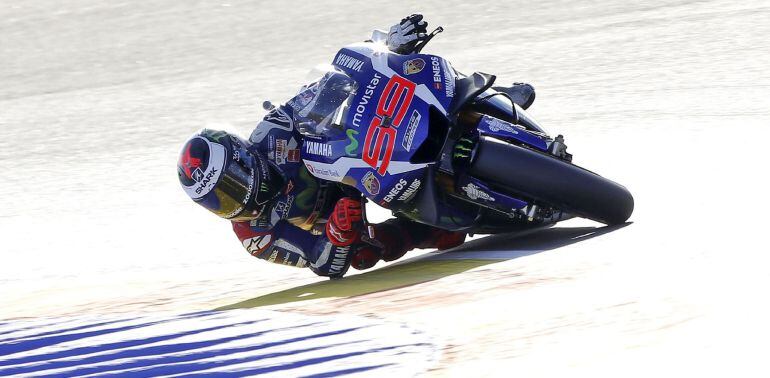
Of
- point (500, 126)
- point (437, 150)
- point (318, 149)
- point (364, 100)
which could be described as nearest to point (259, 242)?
point (318, 149)

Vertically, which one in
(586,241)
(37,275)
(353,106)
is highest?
(353,106)

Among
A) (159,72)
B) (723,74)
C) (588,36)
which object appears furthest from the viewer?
(159,72)

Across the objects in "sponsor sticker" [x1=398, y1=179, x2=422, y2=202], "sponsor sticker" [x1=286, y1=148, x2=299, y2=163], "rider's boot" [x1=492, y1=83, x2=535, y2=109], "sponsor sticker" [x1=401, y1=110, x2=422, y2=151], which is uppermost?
"rider's boot" [x1=492, y1=83, x2=535, y2=109]

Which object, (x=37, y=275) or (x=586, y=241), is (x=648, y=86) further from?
(x=37, y=275)

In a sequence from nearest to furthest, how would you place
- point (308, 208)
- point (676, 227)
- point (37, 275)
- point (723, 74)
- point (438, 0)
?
point (676, 227), point (308, 208), point (37, 275), point (723, 74), point (438, 0)

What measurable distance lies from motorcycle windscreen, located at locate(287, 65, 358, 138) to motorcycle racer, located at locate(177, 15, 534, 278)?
58mm

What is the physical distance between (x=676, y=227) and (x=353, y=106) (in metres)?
1.87

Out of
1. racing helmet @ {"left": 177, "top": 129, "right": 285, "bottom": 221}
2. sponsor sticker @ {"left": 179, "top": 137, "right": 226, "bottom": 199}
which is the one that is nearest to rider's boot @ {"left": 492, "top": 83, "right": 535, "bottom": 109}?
racing helmet @ {"left": 177, "top": 129, "right": 285, "bottom": 221}

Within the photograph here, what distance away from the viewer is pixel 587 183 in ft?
21.8

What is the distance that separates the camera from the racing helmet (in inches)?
274

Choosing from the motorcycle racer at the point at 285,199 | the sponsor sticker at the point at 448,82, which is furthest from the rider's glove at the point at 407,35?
the sponsor sticker at the point at 448,82

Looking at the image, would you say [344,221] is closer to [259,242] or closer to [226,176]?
[259,242]

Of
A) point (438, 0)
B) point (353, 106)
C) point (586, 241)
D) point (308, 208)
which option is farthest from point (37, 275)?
point (438, 0)

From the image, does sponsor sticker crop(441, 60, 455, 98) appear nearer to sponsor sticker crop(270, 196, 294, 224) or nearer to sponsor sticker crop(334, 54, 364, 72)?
sponsor sticker crop(334, 54, 364, 72)
